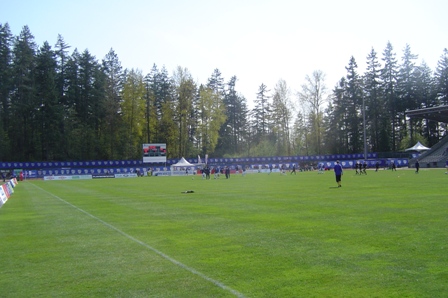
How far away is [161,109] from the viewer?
100 meters

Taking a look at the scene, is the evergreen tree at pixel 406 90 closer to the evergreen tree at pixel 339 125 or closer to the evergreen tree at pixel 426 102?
the evergreen tree at pixel 426 102

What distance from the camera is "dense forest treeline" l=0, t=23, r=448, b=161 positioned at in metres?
89.1

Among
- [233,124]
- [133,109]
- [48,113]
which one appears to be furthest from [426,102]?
[48,113]

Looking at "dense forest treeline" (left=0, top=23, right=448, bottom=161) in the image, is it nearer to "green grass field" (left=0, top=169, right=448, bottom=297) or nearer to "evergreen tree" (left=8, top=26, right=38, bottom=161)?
"evergreen tree" (left=8, top=26, right=38, bottom=161)

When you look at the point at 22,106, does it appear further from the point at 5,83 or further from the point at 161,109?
the point at 161,109

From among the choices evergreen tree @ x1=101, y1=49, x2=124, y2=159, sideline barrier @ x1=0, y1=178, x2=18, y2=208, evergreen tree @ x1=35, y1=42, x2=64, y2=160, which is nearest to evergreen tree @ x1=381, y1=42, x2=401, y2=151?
evergreen tree @ x1=101, y1=49, x2=124, y2=159

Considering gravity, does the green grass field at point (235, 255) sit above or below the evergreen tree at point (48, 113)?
below

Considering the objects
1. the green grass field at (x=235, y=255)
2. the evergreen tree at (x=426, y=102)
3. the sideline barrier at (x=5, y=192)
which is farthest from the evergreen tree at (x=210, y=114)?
the green grass field at (x=235, y=255)

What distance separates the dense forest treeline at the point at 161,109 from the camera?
89125 millimetres

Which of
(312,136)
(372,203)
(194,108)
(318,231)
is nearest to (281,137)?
(312,136)

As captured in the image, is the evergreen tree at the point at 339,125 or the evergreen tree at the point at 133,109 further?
the evergreen tree at the point at 339,125

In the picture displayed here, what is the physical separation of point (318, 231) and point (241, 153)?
95665 mm

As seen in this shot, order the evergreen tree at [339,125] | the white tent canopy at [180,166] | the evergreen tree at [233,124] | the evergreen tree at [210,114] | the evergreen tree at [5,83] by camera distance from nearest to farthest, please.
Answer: the white tent canopy at [180,166] < the evergreen tree at [5,83] < the evergreen tree at [210,114] < the evergreen tree at [339,125] < the evergreen tree at [233,124]

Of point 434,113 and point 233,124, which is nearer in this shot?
point 434,113
